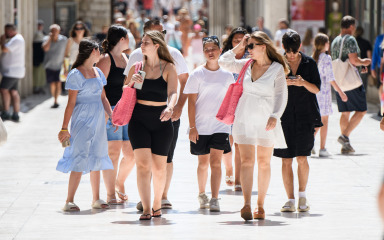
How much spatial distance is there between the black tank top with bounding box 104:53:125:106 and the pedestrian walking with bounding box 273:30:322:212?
65.6 inches

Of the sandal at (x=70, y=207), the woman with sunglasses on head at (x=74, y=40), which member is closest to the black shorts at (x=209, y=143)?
the sandal at (x=70, y=207)

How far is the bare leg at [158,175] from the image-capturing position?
910 centimetres

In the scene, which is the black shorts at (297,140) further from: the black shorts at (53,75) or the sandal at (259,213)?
the black shorts at (53,75)

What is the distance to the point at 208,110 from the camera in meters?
9.78

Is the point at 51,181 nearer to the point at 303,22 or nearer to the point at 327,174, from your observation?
the point at 327,174

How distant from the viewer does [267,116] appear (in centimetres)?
900

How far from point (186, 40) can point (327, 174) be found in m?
21.2

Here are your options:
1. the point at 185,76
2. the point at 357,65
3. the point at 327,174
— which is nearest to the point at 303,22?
the point at 357,65

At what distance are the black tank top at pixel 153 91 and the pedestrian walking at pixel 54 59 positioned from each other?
12504 mm

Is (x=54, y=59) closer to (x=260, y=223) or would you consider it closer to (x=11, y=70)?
(x=11, y=70)

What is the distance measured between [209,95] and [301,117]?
0.91 metres

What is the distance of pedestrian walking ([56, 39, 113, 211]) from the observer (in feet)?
31.4

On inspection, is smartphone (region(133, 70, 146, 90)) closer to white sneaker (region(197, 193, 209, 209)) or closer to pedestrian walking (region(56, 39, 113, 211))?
pedestrian walking (region(56, 39, 113, 211))

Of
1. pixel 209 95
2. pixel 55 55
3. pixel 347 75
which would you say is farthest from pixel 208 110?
pixel 55 55
